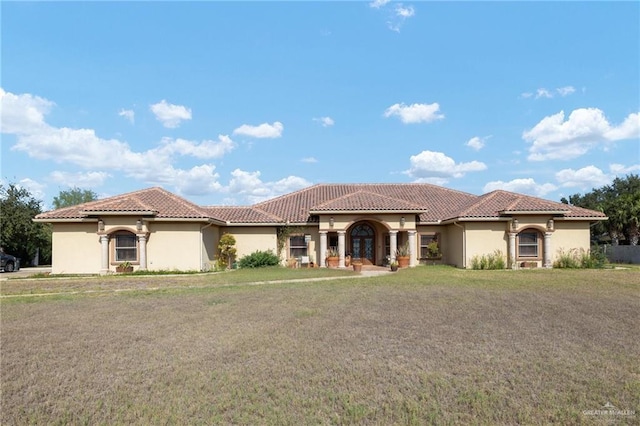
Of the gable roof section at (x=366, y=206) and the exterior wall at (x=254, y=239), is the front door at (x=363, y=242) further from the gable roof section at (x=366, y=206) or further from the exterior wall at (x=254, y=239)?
the exterior wall at (x=254, y=239)

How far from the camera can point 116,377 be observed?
5832mm

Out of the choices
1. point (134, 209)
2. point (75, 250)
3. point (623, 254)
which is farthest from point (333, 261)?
point (623, 254)

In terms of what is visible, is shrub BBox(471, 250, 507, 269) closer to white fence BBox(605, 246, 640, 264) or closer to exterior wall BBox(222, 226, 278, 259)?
exterior wall BBox(222, 226, 278, 259)

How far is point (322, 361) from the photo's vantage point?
644 cm

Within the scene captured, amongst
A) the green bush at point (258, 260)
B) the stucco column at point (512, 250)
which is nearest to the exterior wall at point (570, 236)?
the stucco column at point (512, 250)

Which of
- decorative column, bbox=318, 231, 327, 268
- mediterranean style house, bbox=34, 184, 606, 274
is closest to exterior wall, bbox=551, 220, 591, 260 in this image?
mediterranean style house, bbox=34, 184, 606, 274

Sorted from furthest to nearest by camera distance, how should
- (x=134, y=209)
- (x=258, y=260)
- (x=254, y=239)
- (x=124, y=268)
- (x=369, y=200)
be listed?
(x=254, y=239) → (x=369, y=200) → (x=258, y=260) → (x=124, y=268) → (x=134, y=209)

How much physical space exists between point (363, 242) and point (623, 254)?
2146 cm

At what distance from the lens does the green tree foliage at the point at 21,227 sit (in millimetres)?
32219

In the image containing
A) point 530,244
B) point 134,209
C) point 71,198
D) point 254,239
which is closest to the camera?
point 134,209

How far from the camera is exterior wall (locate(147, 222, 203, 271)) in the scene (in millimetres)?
22656

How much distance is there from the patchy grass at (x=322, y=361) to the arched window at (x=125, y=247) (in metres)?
10.3

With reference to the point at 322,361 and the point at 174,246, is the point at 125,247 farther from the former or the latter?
the point at 322,361

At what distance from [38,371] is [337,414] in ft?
15.5
